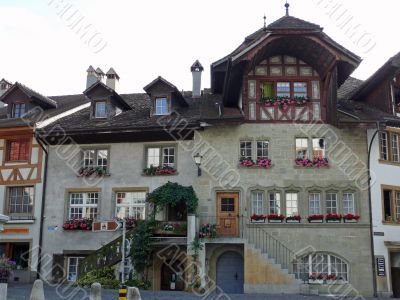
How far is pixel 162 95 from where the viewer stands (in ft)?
89.0

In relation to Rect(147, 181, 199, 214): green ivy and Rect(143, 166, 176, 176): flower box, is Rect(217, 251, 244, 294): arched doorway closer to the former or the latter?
Rect(147, 181, 199, 214): green ivy

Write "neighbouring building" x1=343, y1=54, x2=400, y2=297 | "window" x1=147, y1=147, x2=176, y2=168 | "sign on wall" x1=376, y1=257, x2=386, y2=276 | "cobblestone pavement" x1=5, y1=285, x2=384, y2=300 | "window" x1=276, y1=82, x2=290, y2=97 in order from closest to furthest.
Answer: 1. "cobblestone pavement" x1=5, y1=285, x2=384, y2=300
2. "sign on wall" x1=376, y1=257, x2=386, y2=276
3. "neighbouring building" x1=343, y1=54, x2=400, y2=297
4. "window" x1=276, y1=82, x2=290, y2=97
5. "window" x1=147, y1=147, x2=176, y2=168

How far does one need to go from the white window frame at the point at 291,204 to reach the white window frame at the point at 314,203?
0.54 meters

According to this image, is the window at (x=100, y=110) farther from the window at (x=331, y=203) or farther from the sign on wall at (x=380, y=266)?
the sign on wall at (x=380, y=266)

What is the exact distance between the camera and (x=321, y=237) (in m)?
23.7

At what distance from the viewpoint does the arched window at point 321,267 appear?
2327cm

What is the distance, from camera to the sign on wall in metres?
23.2

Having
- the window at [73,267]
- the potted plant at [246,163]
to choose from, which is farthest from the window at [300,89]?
the window at [73,267]

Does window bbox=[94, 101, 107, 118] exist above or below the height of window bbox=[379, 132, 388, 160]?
above

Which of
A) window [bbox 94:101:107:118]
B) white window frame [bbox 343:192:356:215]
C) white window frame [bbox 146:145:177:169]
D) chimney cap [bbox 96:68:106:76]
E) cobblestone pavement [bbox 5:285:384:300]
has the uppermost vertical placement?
chimney cap [bbox 96:68:106:76]

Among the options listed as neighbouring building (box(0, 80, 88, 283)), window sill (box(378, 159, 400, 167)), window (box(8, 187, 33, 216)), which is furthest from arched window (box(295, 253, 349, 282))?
window (box(8, 187, 33, 216))

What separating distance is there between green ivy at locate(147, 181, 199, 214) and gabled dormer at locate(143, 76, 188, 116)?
4.10 meters

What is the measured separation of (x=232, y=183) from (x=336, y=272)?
5.54m

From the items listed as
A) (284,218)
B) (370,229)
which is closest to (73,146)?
(284,218)
